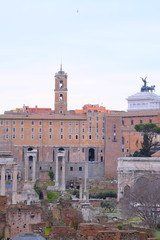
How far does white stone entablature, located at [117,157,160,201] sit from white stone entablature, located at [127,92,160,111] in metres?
44.2

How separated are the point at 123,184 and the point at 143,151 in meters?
8.55

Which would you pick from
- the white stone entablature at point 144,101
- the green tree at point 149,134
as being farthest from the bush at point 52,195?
the white stone entablature at point 144,101

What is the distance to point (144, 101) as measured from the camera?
113500mm

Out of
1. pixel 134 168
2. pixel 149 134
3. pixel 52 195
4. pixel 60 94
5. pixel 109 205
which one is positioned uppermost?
pixel 60 94

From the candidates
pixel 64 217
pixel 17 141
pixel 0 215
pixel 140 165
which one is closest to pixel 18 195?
pixel 140 165

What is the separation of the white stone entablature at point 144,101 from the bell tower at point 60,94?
26369mm

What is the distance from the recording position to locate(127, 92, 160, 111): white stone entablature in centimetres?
11300

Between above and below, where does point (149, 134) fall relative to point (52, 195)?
above

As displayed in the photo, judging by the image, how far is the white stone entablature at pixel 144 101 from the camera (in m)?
113

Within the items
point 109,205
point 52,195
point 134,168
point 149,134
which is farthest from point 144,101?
point 109,205

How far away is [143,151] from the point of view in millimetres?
75125

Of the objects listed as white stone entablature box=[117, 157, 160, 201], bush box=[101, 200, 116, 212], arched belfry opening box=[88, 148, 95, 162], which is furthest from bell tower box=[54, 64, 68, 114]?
bush box=[101, 200, 116, 212]

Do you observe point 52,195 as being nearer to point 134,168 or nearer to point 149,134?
point 134,168

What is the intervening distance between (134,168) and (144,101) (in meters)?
45.9
